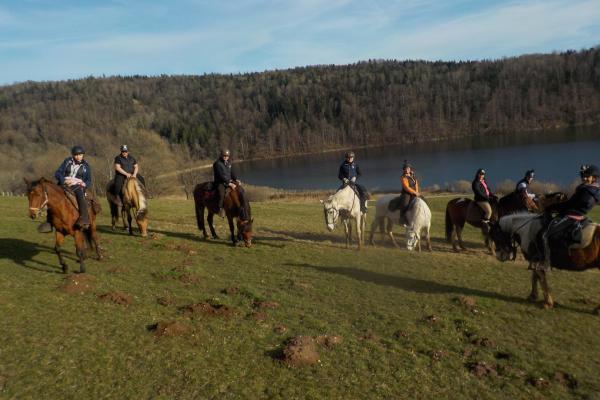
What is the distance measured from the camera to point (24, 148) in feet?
272

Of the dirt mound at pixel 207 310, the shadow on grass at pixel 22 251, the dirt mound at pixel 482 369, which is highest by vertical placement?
the shadow on grass at pixel 22 251

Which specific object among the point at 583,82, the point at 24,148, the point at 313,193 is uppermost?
the point at 583,82

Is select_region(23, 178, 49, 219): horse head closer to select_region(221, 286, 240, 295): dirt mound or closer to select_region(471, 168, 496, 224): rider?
select_region(221, 286, 240, 295): dirt mound

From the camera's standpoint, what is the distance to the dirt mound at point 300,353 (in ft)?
21.3

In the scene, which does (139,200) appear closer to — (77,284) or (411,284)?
Answer: (77,284)

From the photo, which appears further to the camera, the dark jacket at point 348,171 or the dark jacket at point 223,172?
the dark jacket at point 348,171

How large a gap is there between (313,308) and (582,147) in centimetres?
8915

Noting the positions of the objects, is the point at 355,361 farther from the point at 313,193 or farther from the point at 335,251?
the point at 313,193

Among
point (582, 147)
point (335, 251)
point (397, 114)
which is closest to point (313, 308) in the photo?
point (335, 251)

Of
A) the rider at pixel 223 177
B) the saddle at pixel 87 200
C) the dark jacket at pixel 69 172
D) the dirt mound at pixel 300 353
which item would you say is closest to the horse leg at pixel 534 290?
the dirt mound at pixel 300 353

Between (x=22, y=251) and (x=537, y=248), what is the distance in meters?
13.4

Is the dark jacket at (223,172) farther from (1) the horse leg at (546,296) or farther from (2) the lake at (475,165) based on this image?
(2) the lake at (475,165)

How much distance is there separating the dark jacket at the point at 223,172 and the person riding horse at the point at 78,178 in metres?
3.90

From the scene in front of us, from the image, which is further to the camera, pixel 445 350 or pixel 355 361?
pixel 445 350
